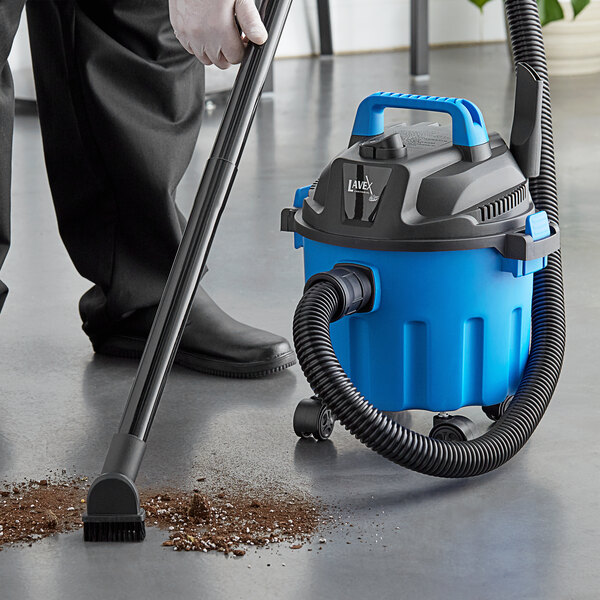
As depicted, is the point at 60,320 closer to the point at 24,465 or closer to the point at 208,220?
the point at 24,465

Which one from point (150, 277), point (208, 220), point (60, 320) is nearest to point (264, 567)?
point (208, 220)

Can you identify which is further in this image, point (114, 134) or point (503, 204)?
point (114, 134)

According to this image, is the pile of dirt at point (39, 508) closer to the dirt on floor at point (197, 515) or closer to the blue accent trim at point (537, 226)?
the dirt on floor at point (197, 515)

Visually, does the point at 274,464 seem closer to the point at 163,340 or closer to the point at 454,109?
the point at 163,340

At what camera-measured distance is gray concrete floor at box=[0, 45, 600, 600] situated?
3.26ft

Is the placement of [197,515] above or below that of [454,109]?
below

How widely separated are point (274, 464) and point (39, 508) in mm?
272

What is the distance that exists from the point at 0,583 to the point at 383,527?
1.25 feet

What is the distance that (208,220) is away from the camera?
3.59 ft

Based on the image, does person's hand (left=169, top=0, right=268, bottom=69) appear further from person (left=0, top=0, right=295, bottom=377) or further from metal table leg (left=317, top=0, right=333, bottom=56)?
metal table leg (left=317, top=0, right=333, bottom=56)

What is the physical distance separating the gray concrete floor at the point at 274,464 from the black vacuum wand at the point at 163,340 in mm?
31

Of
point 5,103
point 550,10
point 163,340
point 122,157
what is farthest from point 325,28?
point 163,340

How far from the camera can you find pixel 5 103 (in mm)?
1413

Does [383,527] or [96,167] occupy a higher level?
[96,167]
